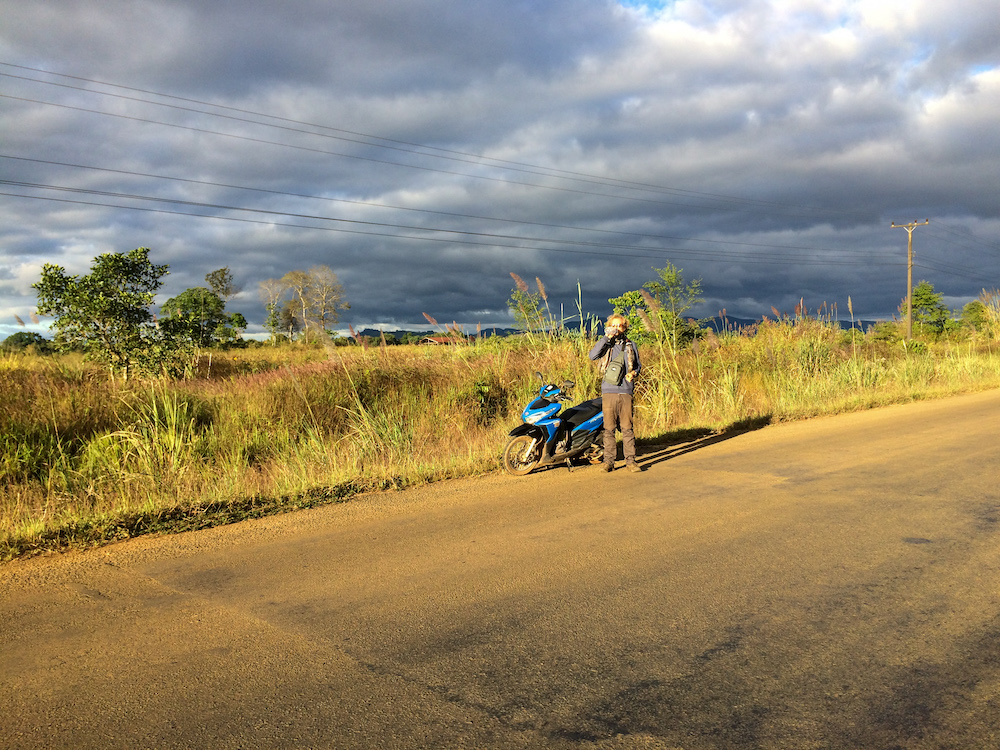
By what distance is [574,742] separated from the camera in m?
2.95

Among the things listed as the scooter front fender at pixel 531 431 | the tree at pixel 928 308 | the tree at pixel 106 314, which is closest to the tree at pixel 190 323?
the tree at pixel 106 314

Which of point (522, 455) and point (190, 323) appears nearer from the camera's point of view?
point (522, 455)

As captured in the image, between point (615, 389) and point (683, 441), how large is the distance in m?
2.98

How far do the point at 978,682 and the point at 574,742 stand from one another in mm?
2001

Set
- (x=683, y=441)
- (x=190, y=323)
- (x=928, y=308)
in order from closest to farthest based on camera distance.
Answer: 1. (x=683, y=441)
2. (x=190, y=323)
3. (x=928, y=308)

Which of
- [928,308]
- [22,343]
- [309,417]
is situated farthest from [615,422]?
[928,308]

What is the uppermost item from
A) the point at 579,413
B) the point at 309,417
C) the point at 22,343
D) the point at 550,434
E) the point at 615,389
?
the point at 22,343

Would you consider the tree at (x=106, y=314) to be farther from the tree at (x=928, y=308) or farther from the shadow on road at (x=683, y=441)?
the tree at (x=928, y=308)

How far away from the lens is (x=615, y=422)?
8.95m

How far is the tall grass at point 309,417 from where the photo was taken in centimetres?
714

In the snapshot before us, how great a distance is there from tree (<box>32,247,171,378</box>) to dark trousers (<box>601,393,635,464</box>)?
32.9ft

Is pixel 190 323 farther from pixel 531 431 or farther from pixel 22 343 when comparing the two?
pixel 531 431

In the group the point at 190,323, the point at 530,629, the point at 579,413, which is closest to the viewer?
the point at 530,629

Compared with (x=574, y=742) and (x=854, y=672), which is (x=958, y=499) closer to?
(x=854, y=672)
